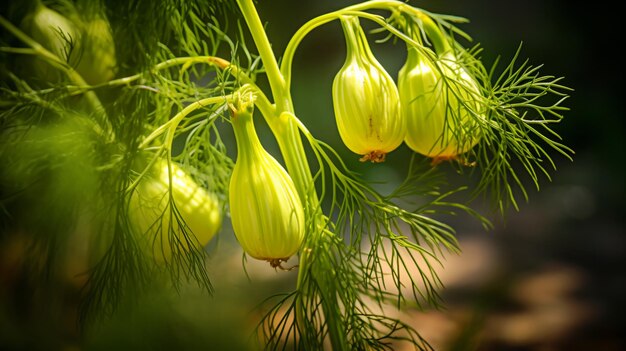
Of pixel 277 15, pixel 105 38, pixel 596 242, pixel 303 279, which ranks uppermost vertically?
pixel 277 15

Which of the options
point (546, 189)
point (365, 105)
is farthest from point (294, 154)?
point (546, 189)

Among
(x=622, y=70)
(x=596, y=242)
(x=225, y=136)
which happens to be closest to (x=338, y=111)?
(x=225, y=136)

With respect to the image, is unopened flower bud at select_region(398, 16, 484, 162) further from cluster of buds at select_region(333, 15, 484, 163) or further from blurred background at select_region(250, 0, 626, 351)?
blurred background at select_region(250, 0, 626, 351)

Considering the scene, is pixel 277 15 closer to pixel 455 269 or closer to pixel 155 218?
pixel 455 269

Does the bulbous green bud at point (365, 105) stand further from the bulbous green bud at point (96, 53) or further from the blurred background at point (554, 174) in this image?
the blurred background at point (554, 174)

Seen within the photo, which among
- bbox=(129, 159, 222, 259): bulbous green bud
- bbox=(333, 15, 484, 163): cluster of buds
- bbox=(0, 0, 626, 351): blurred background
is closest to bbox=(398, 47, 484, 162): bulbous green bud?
bbox=(333, 15, 484, 163): cluster of buds

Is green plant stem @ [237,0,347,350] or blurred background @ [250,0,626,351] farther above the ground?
blurred background @ [250,0,626,351]
